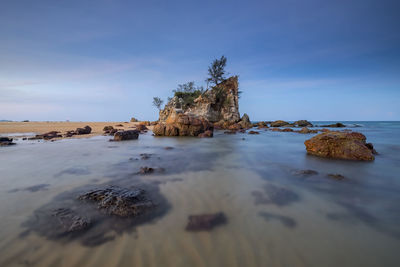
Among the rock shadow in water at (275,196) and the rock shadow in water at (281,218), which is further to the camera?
the rock shadow in water at (275,196)

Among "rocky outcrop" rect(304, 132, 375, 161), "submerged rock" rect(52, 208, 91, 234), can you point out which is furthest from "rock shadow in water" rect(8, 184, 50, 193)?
"rocky outcrop" rect(304, 132, 375, 161)

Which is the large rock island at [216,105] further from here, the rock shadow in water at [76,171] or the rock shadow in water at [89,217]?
the rock shadow in water at [89,217]

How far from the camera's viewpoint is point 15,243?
1.84 meters

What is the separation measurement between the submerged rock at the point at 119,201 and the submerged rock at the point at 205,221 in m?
0.72

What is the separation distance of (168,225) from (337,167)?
5.28m

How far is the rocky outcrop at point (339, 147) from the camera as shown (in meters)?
6.02

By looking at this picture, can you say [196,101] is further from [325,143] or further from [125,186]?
[125,186]

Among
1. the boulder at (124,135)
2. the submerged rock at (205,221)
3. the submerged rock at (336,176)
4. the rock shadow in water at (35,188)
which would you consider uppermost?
the boulder at (124,135)

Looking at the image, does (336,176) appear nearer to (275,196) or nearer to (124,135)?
(275,196)

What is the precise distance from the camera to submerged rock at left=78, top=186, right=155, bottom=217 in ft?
8.10

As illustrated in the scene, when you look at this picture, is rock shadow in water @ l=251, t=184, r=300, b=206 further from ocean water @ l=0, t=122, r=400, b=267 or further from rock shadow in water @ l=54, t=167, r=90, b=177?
rock shadow in water @ l=54, t=167, r=90, b=177

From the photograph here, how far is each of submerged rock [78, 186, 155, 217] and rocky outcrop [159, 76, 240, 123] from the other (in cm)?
3026

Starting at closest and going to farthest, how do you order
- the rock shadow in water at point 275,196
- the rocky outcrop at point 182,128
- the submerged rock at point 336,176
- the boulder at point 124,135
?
the rock shadow in water at point 275,196 < the submerged rock at point 336,176 < the boulder at point 124,135 < the rocky outcrop at point 182,128

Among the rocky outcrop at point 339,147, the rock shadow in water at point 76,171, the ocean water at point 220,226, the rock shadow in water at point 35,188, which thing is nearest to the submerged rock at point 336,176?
the ocean water at point 220,226
